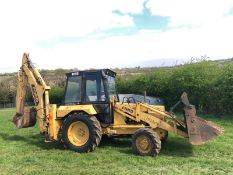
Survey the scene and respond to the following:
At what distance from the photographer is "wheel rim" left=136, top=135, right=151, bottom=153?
11.5 m

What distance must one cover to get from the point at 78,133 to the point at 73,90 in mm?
1452

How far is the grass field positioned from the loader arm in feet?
2.84

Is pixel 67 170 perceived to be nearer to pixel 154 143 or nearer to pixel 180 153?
pixel 154 143

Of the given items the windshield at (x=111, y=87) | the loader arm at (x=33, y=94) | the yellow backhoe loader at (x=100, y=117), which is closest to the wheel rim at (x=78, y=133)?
the yellow backhoe loader at (x=100, y=117)

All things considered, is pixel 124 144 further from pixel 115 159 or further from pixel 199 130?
pixel 199 130

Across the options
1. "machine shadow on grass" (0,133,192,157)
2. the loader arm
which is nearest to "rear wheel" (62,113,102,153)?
"machine shadow on grass" (0,133,192,157)

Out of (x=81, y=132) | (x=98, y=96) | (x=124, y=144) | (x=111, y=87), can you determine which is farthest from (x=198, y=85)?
(x=81, y=132)

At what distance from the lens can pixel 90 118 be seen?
488 inches

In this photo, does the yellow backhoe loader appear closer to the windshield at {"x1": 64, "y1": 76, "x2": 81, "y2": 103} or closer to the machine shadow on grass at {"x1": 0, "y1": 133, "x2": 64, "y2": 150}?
the windshield at {"x1": 64, "y1": 76, "x2": 81, "y2": 103}

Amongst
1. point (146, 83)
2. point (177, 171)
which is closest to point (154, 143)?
point (177, 171)

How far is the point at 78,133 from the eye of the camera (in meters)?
12.6

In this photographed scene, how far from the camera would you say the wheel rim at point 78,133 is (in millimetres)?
Result: 12484

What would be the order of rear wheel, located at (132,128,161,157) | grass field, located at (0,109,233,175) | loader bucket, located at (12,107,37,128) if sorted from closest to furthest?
grass field, located at (0,109,233,175) → rear wheel, located at (132,128,161,157) → loader bucket, located at (12,107,37,128)

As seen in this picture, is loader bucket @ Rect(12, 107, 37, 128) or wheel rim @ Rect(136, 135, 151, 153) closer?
wheel rim @ Rect(136, 135, 151, 153)
